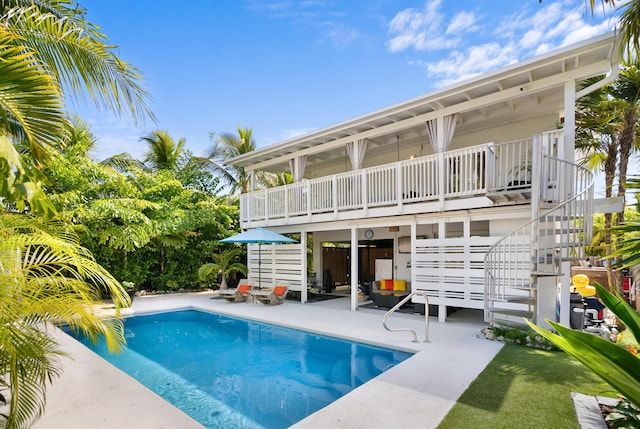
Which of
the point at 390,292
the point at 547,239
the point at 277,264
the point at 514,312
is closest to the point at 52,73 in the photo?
the point at 514,312

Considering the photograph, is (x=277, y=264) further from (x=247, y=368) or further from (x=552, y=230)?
(x=552, y=230)

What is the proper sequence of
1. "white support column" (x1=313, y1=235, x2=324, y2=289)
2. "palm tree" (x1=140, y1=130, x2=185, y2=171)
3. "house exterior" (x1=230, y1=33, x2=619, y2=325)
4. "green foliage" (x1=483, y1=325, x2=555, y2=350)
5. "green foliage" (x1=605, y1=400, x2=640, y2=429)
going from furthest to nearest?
"palm tree" (x1=140, y1=130, x2=185, y2=171) → "white support column" (x1=313, y1=235, x2=324, y2=289) → "house exterior" (x1=230, y1=33, x2=619, y2=325) → "green foliage" (x1=483, y1=325, x2=555, y2=350) → "green foliage" (x1=605, y1=400, x2=640, y2=429)

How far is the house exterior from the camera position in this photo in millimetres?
7125

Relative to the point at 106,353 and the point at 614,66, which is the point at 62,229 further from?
the point at 614,66

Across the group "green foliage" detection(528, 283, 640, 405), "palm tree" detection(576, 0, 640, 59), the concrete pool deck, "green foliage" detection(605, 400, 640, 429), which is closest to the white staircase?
the concrete pool deck

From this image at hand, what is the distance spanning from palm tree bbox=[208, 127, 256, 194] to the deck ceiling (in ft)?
29.0

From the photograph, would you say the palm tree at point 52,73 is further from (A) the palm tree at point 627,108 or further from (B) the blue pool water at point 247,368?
(A) the palm tree at point 627,108

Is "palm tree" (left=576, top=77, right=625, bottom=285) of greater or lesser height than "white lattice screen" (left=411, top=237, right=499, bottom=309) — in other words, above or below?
above

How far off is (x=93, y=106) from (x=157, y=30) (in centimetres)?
838

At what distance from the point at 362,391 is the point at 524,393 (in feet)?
6.92

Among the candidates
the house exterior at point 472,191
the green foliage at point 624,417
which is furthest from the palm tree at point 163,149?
the green foliage at point 624,417

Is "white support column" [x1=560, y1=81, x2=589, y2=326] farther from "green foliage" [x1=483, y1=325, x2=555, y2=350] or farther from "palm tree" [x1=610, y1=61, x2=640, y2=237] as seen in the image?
"palm tree" [x1=610, y1=61, x2=640, y2=237]

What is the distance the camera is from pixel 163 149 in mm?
17969

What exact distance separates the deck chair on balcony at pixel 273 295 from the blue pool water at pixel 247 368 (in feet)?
7.72
